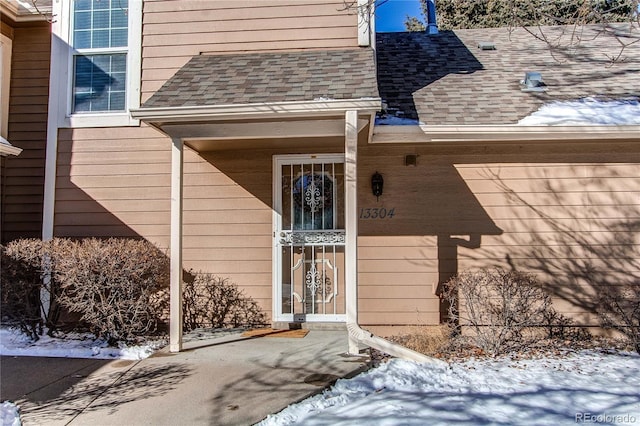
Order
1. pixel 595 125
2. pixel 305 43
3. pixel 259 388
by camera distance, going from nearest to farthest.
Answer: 1. pixel 259 388
2. pixel 595 125
3. pixel 305 43

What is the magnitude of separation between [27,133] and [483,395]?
22.4 ft

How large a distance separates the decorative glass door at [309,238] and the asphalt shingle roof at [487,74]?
1329 millimetres

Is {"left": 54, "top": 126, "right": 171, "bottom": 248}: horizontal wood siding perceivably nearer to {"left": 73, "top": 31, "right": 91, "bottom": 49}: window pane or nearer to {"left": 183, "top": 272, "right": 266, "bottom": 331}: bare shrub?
{"left": 183, "top": 272, "right": 266, "bottom": 331}: bare shrub

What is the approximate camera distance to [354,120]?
13.0 feet

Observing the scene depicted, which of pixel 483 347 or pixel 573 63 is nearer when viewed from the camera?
pixel 483 347

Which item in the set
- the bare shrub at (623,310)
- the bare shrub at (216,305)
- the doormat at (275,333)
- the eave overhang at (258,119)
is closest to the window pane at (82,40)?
the eave overhang at (258,119)

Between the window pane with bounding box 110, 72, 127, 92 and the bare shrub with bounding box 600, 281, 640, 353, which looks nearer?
the bare shrub with bounding box 600, 281, 640, 353

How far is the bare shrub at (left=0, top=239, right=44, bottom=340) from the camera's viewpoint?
15.1 ft

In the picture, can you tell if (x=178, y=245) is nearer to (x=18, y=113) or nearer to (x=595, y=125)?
(x=18, y=113)

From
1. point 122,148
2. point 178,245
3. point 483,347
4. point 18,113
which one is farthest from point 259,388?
point 18,113

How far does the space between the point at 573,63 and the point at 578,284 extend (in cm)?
326

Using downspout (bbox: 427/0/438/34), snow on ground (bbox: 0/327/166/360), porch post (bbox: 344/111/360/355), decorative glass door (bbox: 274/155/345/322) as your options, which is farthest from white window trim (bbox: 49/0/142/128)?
downspout (bbox: 427/0/438/34)

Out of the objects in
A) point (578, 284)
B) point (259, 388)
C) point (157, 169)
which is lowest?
point (259, 388)

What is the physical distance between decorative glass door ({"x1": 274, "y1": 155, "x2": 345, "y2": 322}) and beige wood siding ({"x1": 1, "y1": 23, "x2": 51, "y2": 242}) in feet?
11.8
